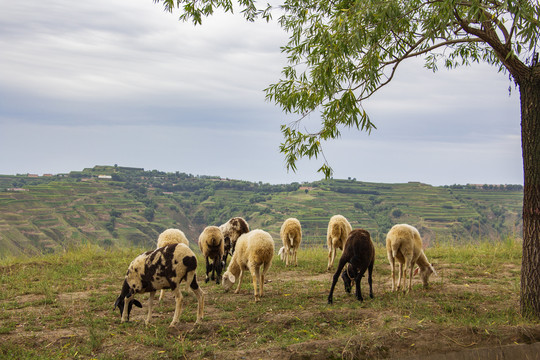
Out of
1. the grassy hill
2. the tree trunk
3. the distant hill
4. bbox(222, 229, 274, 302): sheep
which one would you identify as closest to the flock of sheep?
bbox(222, 229, 274, 302): sheep

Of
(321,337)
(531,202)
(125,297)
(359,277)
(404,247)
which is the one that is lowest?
(321,337)

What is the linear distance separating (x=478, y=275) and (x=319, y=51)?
740cm

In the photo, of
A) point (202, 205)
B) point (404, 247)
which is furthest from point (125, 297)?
point (202, 205)

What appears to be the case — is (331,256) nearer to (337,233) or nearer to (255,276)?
(337,233)

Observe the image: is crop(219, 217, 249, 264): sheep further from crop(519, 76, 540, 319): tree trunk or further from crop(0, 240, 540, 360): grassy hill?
crop(519, 76, 540, 319): tree trunk

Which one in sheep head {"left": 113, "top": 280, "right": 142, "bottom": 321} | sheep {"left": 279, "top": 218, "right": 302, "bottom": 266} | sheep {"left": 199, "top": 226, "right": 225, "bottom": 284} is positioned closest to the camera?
sheep head {"left": 113, "top": 280, "right": 142, "bottom": 321}

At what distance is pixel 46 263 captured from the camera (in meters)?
14.0

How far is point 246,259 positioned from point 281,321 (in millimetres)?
2570

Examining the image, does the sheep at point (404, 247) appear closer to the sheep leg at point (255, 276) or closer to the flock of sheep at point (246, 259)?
the flock of sheep at point (246, 259)

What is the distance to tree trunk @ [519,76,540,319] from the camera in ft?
26.2

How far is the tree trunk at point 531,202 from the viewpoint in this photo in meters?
8.00

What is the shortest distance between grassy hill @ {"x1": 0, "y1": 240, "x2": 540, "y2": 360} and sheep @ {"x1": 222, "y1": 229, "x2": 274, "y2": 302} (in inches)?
12.8

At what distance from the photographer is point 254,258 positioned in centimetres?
991

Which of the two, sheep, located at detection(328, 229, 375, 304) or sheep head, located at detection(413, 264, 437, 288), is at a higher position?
sheep, located at detection(328, 229, 375, 304)
